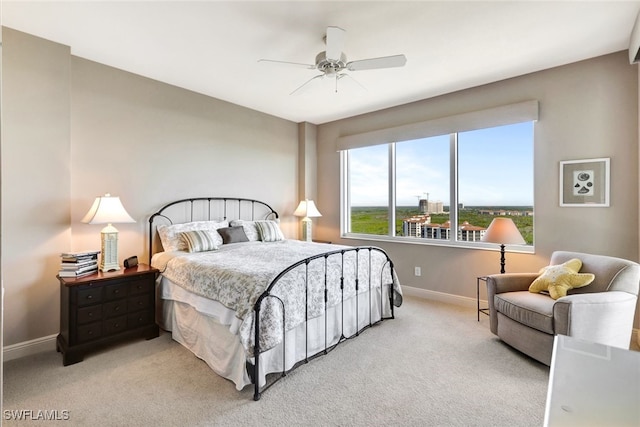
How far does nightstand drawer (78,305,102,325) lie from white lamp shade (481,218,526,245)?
3782mm

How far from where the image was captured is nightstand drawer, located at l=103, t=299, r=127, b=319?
296cm

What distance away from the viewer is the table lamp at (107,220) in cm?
308

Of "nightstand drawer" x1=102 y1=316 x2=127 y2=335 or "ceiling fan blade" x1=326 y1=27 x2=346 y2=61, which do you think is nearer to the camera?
"ceiling fan blade" x1=326 y1=27 x2=346 y2=61

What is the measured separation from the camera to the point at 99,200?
3.13 metres

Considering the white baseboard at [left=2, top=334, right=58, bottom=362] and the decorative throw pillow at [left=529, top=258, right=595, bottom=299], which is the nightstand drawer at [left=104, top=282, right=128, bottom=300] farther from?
the decorative throw pillow at [left=529, top=258, right=595, bottom=299]

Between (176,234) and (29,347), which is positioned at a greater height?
(176,234)

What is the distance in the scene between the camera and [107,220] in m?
3.10

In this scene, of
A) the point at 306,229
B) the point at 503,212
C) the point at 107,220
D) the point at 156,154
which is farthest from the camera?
the point at 306,229

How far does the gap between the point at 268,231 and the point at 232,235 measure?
21.2 inches

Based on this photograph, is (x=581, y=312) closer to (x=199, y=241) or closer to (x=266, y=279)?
(x=266, y=279)

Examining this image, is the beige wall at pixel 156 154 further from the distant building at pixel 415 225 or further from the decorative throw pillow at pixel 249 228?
the decorative throw pillow at pixel 249 228

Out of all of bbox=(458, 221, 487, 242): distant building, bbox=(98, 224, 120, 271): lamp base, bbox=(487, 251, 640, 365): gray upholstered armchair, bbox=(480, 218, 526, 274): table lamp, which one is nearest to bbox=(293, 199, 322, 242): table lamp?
bbox=(458, 221, 487, 242): distant building

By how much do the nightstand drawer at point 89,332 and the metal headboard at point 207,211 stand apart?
3.41 ft

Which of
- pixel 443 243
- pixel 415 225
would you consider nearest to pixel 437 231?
pixel 443 243
